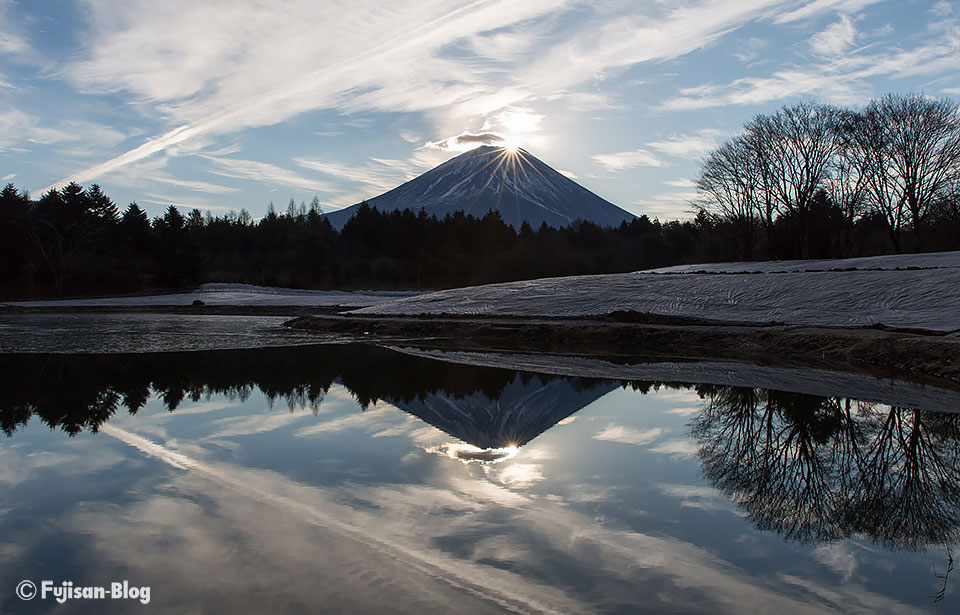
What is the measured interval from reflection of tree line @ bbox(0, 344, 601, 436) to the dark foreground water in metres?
0.19

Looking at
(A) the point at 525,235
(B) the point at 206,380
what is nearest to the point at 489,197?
(A) the point at 525,235

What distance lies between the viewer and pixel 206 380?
1300 centimetres

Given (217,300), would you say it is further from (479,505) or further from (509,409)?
(479,505)

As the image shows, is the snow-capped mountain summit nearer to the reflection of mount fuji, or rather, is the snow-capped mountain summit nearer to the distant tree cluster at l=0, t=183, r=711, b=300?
the distant tree cluster at l=0, t=183, r=711, b=300

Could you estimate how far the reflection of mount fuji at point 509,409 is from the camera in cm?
865

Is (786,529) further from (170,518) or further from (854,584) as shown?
(170,518)

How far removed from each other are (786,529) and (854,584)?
98cm

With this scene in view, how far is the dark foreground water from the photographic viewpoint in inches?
159

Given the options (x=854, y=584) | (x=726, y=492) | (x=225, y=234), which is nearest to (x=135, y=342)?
(x=726, y=492)

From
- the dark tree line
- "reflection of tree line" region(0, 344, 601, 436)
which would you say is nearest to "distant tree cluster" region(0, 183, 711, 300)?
the dark tree line

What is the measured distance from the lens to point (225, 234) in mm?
84750

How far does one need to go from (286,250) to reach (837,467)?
77.4 metres

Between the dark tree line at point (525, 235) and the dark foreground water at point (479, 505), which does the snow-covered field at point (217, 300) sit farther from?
the dark foreground water at point (479, 505)

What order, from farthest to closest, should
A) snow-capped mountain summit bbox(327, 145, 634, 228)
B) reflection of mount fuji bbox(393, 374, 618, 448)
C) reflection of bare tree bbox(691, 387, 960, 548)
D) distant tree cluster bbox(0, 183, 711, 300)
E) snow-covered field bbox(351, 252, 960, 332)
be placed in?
snow-capped mountain summit bbox(327, 145, 634, 228) → distant tree cluster bbox(0, 183, 711, 300) → snow-covered field bbox(351, 252, 960, 332) → reflection of mount fuji bbox(393, 374, 618, 448) → reflection of bare tree bbox(691, 387, 960, 548)
